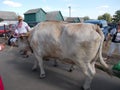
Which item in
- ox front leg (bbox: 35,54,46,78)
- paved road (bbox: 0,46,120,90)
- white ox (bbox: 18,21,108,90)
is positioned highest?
white ox (bbox: 18,21,108,90)

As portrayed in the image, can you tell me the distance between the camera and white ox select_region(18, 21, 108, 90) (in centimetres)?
513

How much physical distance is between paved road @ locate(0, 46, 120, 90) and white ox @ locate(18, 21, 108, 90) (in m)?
0.55

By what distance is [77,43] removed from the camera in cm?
520

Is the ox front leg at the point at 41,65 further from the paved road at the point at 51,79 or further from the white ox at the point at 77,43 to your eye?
the white ox at the point at 77,43

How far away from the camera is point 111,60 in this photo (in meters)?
8.41

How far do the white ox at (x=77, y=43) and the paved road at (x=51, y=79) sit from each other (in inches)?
21.7

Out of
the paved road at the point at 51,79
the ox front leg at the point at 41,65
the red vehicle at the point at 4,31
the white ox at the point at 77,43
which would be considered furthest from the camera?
the red vehicle at the point at 4,31

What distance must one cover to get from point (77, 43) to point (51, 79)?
5.55ft

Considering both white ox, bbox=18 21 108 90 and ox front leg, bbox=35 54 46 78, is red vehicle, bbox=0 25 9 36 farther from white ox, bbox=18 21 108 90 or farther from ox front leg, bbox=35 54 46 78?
white ox, bbox=18 21 108 90

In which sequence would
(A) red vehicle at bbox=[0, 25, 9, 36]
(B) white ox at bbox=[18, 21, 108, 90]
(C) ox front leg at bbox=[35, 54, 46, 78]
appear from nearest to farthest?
1. (B) white ox at bbox=[18, 21, 108, 90]
2. (C) ox front leg at bbox=[35, 54, 46, 78]
3. (A) red vehicle at bbox=[0, 25, 9, 36]

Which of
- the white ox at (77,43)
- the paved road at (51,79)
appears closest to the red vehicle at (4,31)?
the paved road at (51,79)

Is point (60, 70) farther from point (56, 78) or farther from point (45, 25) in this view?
point (45, 25)

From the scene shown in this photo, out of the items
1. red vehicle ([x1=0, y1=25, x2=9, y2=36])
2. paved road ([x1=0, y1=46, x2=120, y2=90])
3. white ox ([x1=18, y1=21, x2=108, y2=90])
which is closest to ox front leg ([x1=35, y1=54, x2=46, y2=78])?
paved road ([x1=0, y1=46, x2=120, y2=90])

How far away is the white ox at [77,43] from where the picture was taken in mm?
5129
